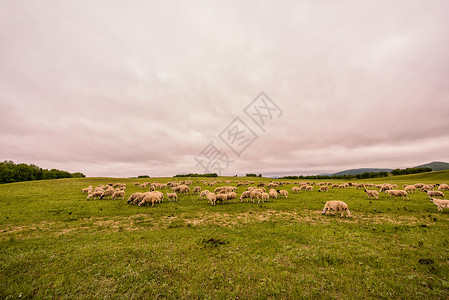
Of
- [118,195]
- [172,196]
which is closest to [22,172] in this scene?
[118,195]

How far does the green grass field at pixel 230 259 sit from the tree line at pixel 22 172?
4285 inches

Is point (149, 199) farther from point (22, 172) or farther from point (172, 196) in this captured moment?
point (22, 172)

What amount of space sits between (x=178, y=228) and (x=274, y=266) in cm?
871

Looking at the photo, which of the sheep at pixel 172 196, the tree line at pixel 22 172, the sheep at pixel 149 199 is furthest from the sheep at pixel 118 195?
the tree line at pixel 22 172

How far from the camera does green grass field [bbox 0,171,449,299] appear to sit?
6816 millimetres

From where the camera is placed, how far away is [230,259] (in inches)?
354

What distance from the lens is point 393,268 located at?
785 centimetres

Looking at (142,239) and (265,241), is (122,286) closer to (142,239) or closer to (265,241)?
(142,239)

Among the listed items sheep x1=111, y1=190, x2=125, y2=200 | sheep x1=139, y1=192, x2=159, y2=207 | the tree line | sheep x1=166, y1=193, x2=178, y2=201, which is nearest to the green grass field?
sheep x1=139, y1=192, x2=159, y2=207

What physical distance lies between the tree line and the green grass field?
10883 centimetres

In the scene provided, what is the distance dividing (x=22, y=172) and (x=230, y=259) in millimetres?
134426

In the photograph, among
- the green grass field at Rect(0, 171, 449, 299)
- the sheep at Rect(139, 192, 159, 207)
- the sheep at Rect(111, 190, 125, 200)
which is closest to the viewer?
the green grass field at Rect(0, 171, 449, 299)

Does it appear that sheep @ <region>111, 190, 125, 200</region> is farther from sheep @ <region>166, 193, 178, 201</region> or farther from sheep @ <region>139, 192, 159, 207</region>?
sheep @ <region>166, 193, 178, 201</region>

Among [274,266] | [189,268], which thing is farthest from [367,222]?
[189,268]
